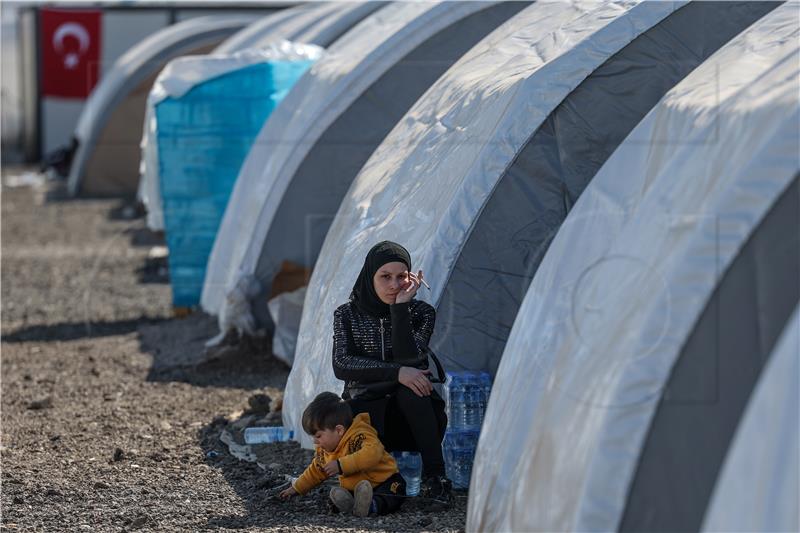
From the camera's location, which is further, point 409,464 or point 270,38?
point 270,38

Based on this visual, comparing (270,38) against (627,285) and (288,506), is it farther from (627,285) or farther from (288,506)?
(627,285)

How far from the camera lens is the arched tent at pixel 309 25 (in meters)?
13.5

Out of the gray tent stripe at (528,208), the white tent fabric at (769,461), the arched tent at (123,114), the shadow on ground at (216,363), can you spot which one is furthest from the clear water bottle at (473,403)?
the arched tent at (123,114)

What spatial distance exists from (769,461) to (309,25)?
41.8 ft

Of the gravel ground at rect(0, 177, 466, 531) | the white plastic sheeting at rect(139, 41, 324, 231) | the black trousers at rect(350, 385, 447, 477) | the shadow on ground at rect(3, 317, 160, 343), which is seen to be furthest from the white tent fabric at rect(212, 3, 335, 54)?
the black trousers at rect(350, 385, 447, 477)

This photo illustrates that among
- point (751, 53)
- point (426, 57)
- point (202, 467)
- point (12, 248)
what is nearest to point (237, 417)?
point (202, 467)

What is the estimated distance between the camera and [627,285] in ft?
13.1

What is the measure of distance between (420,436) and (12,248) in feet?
33.7

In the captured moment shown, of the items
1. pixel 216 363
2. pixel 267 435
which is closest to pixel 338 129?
pixel 216 363

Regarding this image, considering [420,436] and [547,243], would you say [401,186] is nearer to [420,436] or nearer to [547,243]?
[547,243]

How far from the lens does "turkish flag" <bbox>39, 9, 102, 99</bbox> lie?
22281 millimetres

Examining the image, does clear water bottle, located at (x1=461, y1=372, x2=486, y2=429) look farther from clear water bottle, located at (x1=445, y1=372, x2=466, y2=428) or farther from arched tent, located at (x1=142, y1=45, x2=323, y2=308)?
arched tent, located at (x1=142, y1=45, x2=323, y2=308)

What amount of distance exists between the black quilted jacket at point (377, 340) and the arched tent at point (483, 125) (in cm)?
34

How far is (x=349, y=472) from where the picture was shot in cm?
501
